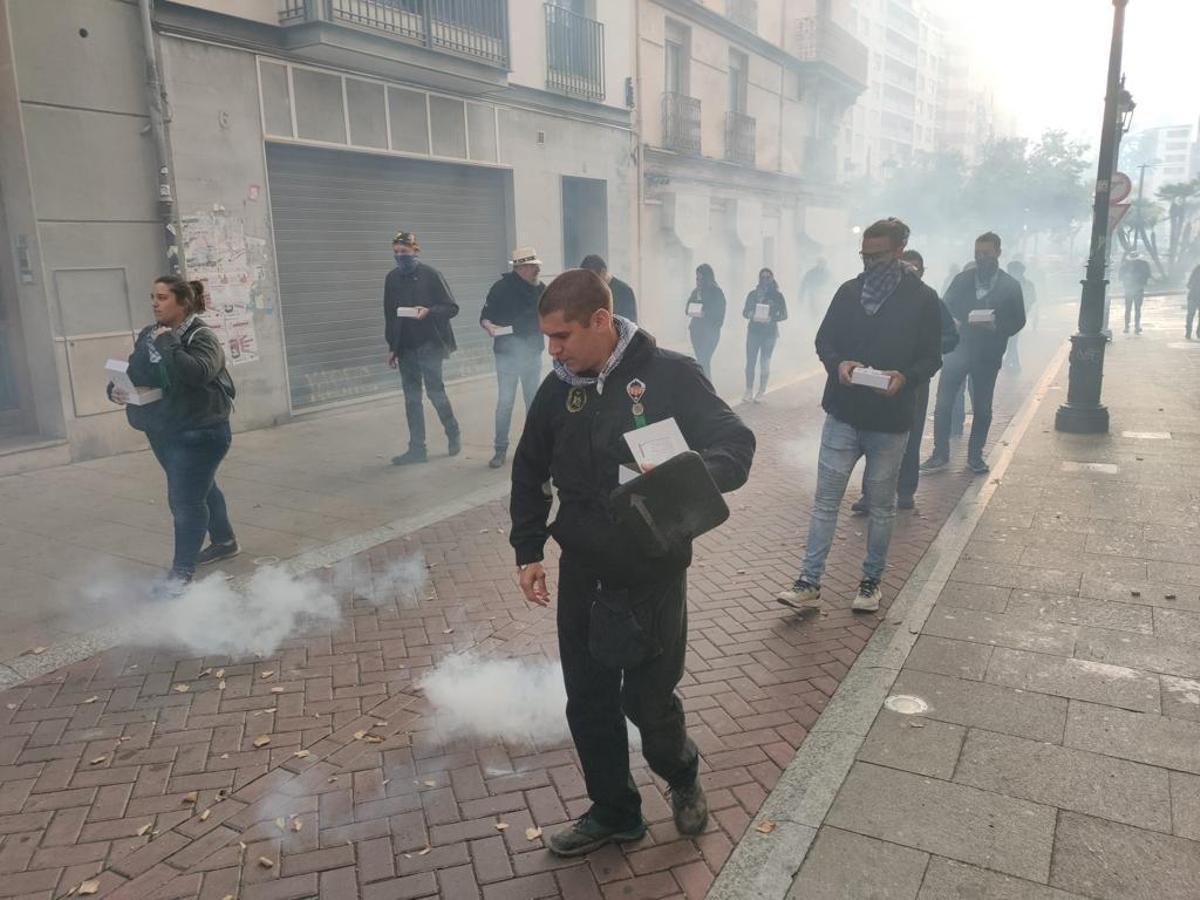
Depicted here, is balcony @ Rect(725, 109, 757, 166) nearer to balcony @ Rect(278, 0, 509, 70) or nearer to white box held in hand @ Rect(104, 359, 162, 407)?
balcony @ Rect(278, 0, 509, 70)

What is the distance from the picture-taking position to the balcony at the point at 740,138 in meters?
21.4

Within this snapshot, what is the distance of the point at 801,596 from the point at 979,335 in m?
4.05

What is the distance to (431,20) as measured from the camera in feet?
37.9

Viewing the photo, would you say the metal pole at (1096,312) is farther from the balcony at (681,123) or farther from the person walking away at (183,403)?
the balcony at (681,123)

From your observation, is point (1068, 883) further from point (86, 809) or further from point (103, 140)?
point (103, 140)

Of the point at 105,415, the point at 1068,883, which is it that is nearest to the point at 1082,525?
the point at 1068,883

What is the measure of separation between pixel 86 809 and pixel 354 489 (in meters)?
4.39

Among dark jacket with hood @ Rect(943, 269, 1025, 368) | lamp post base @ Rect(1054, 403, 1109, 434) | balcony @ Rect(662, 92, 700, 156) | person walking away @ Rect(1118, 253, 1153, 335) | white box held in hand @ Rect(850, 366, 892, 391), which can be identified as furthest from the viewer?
person walking away @ Rect(1118, 253, 1153, 335)

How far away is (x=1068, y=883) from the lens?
2703 millimetres

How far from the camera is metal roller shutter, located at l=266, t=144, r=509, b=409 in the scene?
10.5 m

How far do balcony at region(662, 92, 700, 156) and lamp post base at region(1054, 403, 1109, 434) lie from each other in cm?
1146

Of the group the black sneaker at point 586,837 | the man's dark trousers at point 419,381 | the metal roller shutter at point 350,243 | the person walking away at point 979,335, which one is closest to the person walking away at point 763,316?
the person walking away at point 979,335

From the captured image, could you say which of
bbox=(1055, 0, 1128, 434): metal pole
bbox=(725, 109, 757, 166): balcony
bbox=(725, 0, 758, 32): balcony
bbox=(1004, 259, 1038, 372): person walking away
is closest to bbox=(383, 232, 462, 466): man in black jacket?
bbox=(1055, 0, 1128, 434): metal pole

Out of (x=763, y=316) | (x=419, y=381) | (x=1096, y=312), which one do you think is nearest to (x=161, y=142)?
(x=419, y=381)
